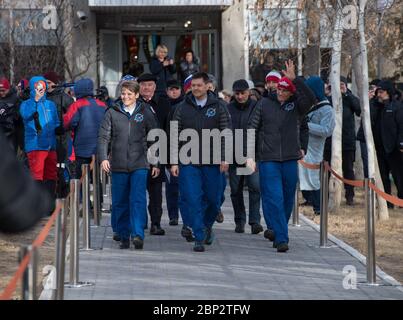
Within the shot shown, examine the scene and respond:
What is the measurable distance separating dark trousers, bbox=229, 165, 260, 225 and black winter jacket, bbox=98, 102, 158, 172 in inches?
82.4

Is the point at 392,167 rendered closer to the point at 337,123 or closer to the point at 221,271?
the point at 337,123

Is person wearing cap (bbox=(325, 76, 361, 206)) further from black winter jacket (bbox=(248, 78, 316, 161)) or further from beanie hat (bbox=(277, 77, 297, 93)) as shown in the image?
beanie hat (bbox=(277, 77, 297, 93))

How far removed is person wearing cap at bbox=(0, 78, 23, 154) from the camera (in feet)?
51.1

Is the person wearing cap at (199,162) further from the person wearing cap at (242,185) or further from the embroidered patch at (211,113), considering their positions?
the person wearing cap at (242,185)

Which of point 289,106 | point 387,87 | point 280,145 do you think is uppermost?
point 387,87

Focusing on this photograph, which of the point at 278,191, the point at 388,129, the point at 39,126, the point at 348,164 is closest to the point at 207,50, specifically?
the point at 348,164

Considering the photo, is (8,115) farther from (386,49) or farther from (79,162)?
(386,49)

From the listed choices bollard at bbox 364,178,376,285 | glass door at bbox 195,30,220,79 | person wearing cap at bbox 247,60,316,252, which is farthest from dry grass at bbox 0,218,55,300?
glass door at bbox 195,30,220,79

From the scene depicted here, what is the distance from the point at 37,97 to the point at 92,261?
399cm

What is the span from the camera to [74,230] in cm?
948

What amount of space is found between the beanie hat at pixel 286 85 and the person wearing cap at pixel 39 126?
3870mm

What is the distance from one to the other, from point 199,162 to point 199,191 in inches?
13.5
